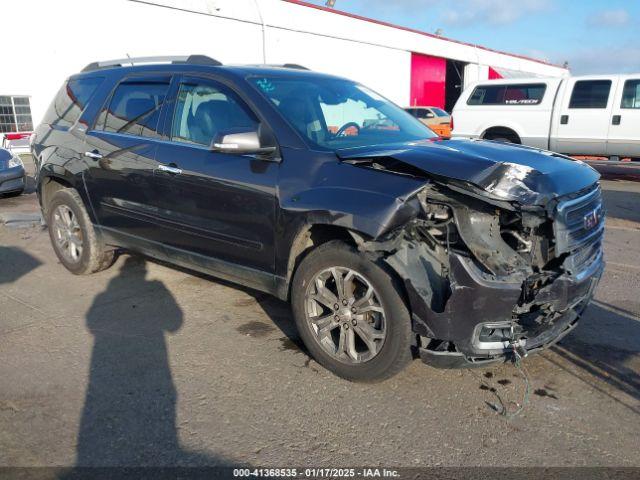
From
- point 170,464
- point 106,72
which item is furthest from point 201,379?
point 106,72

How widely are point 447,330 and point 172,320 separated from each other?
2.33m

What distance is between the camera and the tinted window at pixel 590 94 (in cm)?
1156

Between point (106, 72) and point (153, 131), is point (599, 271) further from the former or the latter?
point (106, 72)

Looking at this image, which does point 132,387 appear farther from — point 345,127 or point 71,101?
point 71,101

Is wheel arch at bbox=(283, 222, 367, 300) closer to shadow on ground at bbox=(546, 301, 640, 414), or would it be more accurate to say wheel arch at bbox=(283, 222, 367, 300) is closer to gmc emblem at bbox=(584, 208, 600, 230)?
gmc emblem at bbox=(584, 208, 600, 230)

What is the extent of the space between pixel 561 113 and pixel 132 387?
11.3 metres

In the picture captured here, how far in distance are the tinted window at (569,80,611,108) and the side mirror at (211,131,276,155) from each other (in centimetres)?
1039

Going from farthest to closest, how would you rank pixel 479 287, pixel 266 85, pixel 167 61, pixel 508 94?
pixel 508 94 → pixel 167 61 → pixel 266 85 → pixel 479 287

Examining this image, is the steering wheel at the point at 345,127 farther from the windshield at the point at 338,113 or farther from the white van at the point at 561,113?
the white van at the point at 561,113

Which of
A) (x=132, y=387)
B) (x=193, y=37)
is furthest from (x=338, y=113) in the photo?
(x=193, y=37)

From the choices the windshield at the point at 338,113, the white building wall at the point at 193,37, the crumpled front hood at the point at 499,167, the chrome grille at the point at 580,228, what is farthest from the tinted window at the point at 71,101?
the white building wall at the point at 193,37

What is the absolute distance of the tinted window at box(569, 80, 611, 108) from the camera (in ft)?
37.9


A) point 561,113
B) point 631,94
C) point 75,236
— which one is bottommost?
point 75,236

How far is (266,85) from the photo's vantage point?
3996mm
